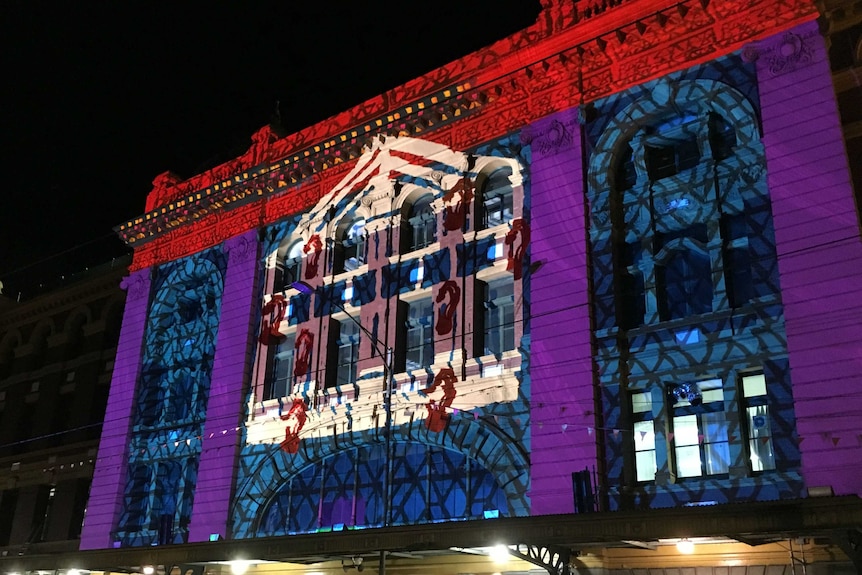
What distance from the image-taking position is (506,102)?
2662 cm

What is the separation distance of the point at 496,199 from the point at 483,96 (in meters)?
3.39

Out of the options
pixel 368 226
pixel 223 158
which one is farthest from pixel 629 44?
pixel 223 158

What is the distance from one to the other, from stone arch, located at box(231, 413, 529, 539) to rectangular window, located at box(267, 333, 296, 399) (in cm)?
210

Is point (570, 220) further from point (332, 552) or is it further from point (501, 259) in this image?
point (332, 552)

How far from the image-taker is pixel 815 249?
19.2 m

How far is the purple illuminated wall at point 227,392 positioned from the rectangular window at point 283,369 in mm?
1016

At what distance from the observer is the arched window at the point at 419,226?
27922 millimetres

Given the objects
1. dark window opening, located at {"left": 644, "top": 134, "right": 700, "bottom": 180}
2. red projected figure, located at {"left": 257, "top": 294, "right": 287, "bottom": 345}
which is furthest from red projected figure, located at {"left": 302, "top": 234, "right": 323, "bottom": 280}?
dark window opening, located at {"left": 644, "top": 134, "right": 700, "bottom": 180}

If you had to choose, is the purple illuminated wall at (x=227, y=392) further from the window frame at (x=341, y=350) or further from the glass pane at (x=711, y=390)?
the glass pane at (x=711, y=390)

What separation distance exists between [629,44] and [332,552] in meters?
16.2

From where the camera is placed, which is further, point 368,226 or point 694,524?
point 368,226

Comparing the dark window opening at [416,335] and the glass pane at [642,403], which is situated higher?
the dark window opening at [416,335]

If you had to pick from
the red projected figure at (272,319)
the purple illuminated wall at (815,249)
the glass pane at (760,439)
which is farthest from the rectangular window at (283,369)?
the purple illuminated wall at (815,249)

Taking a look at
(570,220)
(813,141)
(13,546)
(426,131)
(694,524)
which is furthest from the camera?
(13,546)
